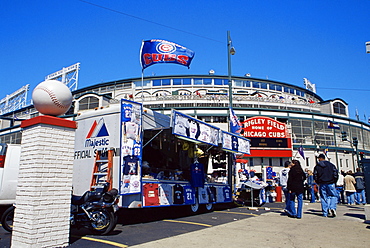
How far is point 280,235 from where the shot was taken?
260 inches

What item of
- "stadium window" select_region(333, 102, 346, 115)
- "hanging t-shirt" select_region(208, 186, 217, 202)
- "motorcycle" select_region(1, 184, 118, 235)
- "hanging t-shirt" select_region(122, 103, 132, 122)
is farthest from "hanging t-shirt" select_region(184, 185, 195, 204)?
"stadium window" select_region(333, 102, 346, 115)

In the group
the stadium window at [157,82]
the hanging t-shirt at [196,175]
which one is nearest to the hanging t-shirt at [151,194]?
the hanging t-shirt at [196,175]

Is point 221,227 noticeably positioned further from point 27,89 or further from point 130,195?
point 27,89

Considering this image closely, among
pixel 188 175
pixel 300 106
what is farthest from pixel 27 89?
pixel 188 175

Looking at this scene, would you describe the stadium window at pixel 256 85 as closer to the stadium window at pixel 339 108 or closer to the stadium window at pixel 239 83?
the stadium window at pixel 239 83

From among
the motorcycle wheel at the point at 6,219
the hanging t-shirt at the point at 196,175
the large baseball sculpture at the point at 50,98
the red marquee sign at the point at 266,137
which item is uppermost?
the red marquee sign at the point at 266,137

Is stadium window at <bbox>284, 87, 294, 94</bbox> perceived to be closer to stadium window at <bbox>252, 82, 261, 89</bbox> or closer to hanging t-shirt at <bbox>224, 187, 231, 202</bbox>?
stadium window at <bbox>252, 82, 261, 89</bbox>

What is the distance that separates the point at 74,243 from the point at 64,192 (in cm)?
106

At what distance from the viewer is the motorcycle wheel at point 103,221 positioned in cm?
642

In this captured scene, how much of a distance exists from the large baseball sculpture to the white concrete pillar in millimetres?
220

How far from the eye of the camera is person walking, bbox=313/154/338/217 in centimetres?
923

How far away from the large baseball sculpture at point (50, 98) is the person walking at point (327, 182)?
7789mm

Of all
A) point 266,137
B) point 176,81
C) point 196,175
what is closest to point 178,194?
point 196,175

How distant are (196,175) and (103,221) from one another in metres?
4.68
